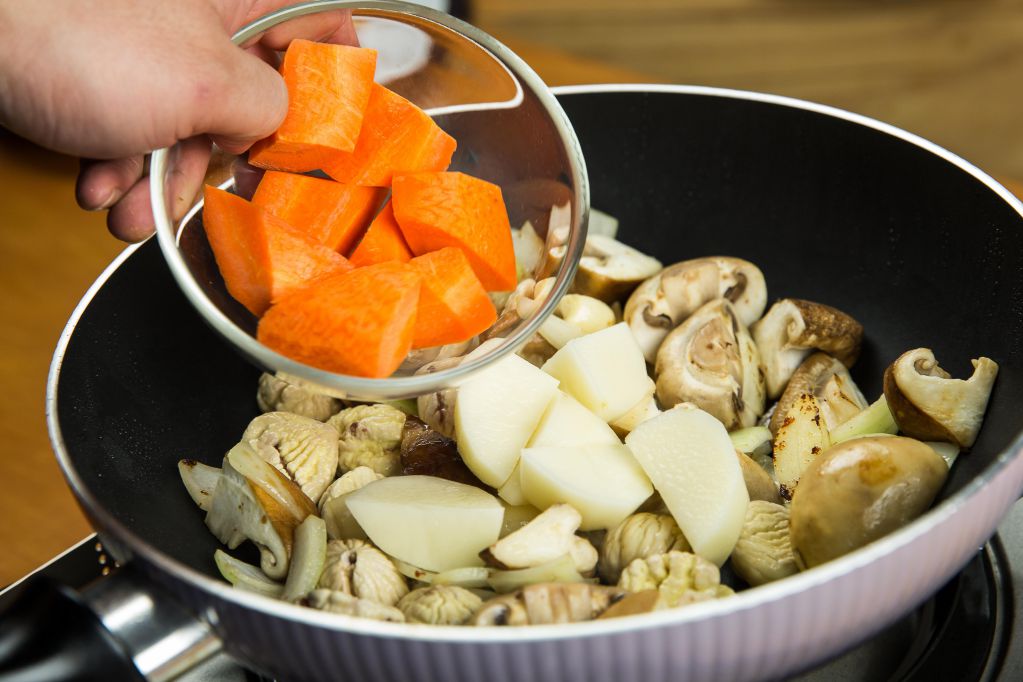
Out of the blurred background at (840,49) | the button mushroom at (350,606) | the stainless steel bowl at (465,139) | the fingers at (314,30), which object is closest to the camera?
the button mushroom at (350,606)

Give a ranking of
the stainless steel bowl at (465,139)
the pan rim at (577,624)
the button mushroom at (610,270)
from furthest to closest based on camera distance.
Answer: the button mushroom at (610,270) → the stainless steel bowl at (465,139) → the pan rim at (577,624)

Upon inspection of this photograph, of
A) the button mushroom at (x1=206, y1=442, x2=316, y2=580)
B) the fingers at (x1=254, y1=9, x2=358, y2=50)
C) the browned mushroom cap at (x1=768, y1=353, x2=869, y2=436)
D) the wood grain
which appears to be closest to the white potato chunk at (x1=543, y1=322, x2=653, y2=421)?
the browned mushroom cap at (x1=768, y1=353, x2=869, y2=436)

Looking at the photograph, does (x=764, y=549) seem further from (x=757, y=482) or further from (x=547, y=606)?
(x=547, y=606)

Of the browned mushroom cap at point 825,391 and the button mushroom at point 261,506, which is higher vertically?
the browned mushroom cap at point 825,391

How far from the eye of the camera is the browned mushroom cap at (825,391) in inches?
31.8

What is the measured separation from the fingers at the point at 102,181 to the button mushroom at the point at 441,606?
42cm

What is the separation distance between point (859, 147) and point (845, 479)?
397 millimetres

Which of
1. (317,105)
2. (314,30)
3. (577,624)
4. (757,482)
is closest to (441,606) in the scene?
(577,624)

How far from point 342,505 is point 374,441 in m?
0.09

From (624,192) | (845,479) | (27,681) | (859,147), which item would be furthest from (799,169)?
(27,681)

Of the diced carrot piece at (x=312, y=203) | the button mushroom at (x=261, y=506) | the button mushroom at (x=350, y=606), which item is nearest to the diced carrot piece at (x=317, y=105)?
the diced carrot piece at (x=312, y=203)

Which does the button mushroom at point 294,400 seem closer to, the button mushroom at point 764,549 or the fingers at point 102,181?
the fingers at point 102,181

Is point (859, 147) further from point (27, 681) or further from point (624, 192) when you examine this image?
point (27, 681)

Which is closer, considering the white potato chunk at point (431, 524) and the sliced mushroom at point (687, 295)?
the white potato chunk at point (431, 524)
